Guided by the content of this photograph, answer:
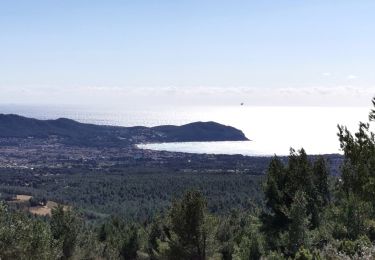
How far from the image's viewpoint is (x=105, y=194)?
176m

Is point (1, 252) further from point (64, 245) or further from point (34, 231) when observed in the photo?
point (64, 245)

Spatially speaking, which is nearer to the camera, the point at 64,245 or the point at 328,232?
the point at 328,232

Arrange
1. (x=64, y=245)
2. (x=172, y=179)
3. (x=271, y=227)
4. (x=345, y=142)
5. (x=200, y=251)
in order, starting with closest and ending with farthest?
(x=345, y=142) → (x=200, y=251) → (x=271, y=227) → (x=64, y=245) → (x=172, y=179)

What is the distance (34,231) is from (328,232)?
20.1 m

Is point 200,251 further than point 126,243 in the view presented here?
No

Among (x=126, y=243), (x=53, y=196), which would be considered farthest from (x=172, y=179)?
(x=126, y=243)

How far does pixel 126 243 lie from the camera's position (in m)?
62.8

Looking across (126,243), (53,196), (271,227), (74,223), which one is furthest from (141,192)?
(271,227)

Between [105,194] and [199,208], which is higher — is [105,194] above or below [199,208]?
below

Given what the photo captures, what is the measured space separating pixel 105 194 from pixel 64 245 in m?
130

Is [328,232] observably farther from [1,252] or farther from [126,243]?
[126,243]

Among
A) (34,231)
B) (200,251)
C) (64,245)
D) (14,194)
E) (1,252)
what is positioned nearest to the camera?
(1,252)

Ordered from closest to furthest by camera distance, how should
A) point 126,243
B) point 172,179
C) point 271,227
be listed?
1. point 271,227
2. point 126,243
3. point 172,179

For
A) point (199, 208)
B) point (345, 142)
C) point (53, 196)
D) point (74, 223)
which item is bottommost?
point (53, 196)
